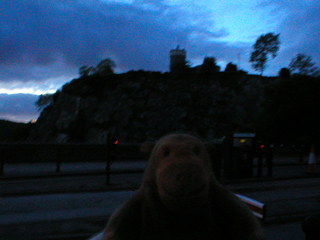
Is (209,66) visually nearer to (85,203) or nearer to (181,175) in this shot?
(85,203)

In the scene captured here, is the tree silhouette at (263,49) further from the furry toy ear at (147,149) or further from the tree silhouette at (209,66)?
the furry toy ear at (147,149)

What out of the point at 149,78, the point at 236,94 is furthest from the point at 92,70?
the point at 236,94

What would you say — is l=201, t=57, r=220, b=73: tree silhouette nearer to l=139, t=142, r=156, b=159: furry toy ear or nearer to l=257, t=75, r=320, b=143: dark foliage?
l=257, t=75, r=320, b=143: dark foliage

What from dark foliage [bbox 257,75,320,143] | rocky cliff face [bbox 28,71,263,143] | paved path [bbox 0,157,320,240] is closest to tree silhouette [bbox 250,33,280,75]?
rocky cliff face [bbox 28,71,263,143]

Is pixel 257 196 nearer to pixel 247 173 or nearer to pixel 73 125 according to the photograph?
pixel 247 173

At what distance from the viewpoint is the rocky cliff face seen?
49.8m

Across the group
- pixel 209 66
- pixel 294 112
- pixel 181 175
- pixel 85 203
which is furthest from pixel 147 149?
pixel 209 66

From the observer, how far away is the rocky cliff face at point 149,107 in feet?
164

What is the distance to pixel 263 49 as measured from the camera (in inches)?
2398

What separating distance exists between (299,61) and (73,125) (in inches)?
1528

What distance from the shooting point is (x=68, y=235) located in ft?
16.9

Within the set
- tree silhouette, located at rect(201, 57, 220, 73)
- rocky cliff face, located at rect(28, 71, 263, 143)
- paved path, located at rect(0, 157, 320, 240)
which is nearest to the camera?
paved path, located at rect(0, 157, 320, 240)

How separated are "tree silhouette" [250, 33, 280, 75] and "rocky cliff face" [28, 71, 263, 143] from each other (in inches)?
277

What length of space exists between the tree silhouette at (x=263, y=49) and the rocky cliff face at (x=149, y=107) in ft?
23.1
